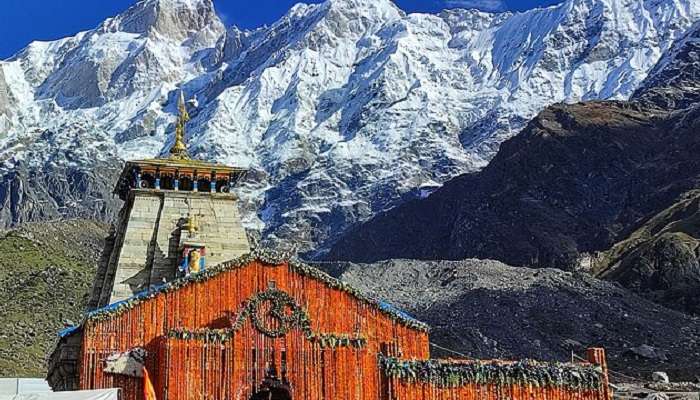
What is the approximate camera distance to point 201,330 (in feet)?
72.8

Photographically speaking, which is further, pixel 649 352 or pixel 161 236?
pixel 649 352

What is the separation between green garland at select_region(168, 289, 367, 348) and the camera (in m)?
22.8

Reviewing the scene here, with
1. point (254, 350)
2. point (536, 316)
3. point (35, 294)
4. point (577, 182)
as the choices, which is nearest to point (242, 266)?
point (254, 350)

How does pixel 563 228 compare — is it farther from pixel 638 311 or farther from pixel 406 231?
pixel 638 311

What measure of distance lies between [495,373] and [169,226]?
502 inches

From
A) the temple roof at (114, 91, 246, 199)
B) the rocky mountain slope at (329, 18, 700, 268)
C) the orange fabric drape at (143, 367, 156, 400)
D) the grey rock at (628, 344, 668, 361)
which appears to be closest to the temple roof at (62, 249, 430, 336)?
the orange fabric drape at (143, 367, 156, 400)

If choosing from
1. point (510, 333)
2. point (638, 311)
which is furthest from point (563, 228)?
point (510, 333)

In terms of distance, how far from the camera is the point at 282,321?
2314cm

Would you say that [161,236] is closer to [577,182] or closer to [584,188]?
[577,182]

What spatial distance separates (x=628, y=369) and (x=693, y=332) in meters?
13.7

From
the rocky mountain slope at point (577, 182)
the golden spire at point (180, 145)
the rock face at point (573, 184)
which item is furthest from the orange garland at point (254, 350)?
the rock face at point (573, 184)

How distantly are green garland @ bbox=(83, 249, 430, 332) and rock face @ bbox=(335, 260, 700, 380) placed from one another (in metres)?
40.9

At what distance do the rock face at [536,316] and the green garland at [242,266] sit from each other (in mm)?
40851

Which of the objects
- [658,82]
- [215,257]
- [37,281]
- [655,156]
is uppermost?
[658,82]
